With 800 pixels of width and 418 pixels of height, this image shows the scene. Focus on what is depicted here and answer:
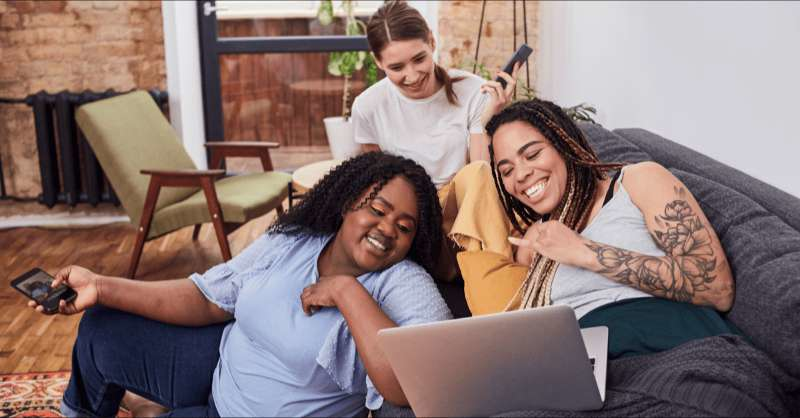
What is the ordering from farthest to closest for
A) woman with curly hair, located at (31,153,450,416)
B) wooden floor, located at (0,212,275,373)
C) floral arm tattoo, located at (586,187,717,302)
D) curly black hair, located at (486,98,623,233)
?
wooden floor, located at (0,212,275,373), curly black hair, located at (486,98,623,233), woman with curly hair, located at (31,153,450,416), floral arm tattoo, located at (586,187,717,302)

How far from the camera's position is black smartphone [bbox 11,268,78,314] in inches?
80.5

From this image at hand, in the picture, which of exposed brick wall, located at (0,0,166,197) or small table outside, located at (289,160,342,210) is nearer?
small table outside, located at (289,160,342,210)

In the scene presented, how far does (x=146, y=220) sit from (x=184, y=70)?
1.53 meters

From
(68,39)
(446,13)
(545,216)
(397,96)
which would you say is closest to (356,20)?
(446,13)

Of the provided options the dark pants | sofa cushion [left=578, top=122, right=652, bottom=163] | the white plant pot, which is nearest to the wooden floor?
the white plant pot

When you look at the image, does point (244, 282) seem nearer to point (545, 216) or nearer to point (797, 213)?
point (545, 216)

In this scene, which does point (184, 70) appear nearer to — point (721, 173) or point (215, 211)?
point (215, 211)

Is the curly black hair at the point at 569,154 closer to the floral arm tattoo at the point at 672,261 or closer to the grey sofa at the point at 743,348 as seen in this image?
the floral arm tattoo at the point at 672,261

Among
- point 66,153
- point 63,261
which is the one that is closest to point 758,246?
point 63,261

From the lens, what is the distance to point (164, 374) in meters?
2.10

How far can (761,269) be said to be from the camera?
1.78 m

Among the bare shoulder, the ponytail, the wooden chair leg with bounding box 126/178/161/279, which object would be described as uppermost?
the ponytail

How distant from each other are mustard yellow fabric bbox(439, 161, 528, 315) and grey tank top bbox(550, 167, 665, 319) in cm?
17

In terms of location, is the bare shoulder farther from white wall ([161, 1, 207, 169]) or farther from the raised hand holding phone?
white wall ([161, 1, 207, 169])
